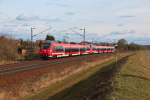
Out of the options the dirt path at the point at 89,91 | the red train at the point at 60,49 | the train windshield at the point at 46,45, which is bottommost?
the dirt path at the point at 89,91

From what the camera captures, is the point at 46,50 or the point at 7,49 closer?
the point at 46,50

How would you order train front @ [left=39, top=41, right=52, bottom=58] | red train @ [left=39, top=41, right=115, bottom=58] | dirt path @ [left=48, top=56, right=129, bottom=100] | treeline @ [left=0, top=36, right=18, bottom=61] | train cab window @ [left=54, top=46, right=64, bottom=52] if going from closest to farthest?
1. dirt path @ [left=48, top=56, right=129, bottom=100]
2. treeline @ [left=0, top=36, right=18, bottom=61]
3. train front @ [left=39, top=41, right=52, bottom=58]
4. red train @ [left=39, top=41, right=115, bottom=58]
5. train cab window @ [left=54, top=46, right=64, bottom=52]

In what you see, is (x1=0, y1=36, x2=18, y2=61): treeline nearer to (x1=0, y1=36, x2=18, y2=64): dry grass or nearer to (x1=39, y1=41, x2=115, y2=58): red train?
(x1=0, y1=36, x2=18, y2=64): dry grass

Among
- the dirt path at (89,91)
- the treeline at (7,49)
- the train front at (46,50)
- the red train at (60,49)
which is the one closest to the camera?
the dirt path at (89,91)

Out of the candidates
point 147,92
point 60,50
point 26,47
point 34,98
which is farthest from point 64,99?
point 26,47

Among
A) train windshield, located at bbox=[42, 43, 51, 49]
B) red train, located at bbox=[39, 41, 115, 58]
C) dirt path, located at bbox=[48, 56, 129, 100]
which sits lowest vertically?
dirt path, located at bbox=[48, 56, 129, 100]

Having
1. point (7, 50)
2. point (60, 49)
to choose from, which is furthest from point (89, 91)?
point (60, 49)

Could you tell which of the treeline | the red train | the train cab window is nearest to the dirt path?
the treeline

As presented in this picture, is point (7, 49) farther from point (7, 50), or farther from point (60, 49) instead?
point (60, 49)

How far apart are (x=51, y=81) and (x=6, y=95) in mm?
8913

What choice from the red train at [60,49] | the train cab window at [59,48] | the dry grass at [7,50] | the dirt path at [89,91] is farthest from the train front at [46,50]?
the dirt path at [89,91]

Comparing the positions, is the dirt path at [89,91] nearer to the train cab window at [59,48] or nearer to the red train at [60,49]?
the red train at [60,49]

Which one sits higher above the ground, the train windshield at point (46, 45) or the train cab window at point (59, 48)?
the train windshield at point (46, 45)

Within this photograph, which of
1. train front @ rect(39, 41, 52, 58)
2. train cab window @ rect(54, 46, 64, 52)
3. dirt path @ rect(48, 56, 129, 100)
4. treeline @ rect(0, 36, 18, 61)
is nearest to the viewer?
dirt path @ rect(48, 56, 129, 100)
